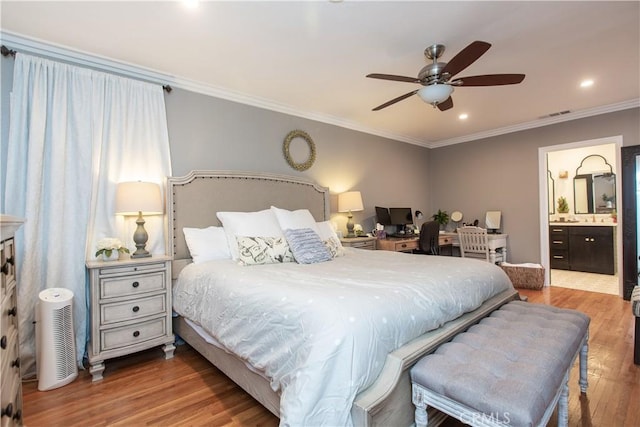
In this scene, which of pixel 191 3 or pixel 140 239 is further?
pixel 140 239

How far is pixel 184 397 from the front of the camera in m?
1.98

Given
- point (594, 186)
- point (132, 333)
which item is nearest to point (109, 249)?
point (132, 333)

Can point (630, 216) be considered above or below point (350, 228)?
above

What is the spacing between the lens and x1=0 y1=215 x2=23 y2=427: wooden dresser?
1.07 m

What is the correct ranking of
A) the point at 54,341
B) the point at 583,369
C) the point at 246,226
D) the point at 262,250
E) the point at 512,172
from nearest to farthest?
the point at 583,369, the point at 54,341, the point at 262,250, the point at 246,226, the point at 512,172

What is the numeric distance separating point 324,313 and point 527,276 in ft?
14.5

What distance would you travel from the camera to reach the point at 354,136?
15.5 ft

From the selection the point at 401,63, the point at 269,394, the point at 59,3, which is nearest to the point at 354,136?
the point at 401,63

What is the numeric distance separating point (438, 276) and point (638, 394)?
55.3 inches

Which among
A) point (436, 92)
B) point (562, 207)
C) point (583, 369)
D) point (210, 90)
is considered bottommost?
point (583, 369)

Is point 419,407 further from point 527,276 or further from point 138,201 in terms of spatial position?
point 527,276

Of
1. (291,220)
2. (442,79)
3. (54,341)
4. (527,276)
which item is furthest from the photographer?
(527,276)

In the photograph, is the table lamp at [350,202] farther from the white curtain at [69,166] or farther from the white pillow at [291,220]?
the white curtain at [69,166]

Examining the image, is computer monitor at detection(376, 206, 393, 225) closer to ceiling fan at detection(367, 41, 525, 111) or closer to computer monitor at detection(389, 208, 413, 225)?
computer monitor at detection(389, 208, 413, 225)
